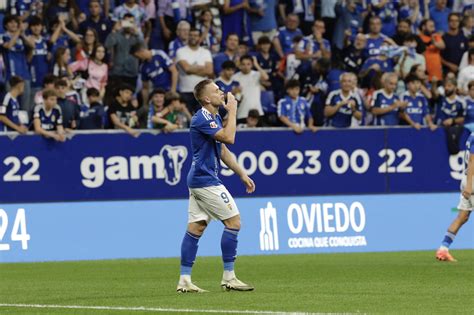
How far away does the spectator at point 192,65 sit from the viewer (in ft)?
78.3

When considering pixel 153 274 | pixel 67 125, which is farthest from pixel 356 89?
pixel 153 274

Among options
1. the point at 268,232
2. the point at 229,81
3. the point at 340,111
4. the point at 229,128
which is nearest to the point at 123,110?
the point at 229,81

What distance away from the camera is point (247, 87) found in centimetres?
2367

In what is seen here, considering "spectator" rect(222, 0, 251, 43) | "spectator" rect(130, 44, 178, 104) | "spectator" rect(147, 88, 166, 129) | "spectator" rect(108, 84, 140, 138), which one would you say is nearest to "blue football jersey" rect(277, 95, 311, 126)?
"spectator" rect(130, 44, 178, 104)

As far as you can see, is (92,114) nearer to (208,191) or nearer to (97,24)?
(97,24)

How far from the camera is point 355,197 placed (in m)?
22.1

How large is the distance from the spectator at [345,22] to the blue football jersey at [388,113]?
9.40ft

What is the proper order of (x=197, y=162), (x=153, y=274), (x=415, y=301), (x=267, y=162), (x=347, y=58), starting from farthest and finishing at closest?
1. (x=347, y=58)
2. (x=267, y=162)
3. (x=153, y=274)
4. (x=197, y=162)
5. (x=415, y=301)

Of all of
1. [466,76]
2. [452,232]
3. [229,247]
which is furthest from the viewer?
[466,76]

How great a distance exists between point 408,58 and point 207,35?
4.18 metres

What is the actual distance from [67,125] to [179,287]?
9.50 meters

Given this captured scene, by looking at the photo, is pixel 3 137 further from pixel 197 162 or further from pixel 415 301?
pixel 415 301

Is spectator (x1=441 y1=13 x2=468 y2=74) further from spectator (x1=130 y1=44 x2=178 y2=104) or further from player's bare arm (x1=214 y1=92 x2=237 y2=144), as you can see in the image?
player's bare arm (x1=214 y1=92 x2=237 y2=144)

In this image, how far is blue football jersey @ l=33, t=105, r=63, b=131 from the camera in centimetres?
2144
